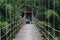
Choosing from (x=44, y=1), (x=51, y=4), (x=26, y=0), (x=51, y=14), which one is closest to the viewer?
(x=51, y=14)

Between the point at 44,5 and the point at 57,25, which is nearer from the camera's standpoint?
the point at 57,25

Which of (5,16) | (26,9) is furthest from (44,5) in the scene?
(26,9)

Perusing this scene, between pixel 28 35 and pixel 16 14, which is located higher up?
pixel 16 14

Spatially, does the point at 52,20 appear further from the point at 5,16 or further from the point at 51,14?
the point at 5,16

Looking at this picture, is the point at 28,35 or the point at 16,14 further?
the point at 16,14

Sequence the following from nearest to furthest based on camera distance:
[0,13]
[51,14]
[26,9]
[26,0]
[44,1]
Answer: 1. [0,13]
2. [51,14]
3. [44,1]
4. [26,0]
5. [26,9]

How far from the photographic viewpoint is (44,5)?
24.7m

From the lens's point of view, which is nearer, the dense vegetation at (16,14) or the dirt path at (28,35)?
the dirt path at (28,35)

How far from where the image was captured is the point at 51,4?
2281 cm

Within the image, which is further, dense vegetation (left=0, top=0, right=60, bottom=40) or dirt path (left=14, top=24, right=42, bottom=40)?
dense vegetation (left=0, top=0, right=60, bottom=40)

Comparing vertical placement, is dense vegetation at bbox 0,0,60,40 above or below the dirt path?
above

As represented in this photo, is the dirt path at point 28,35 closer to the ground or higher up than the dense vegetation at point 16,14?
closer to the ground

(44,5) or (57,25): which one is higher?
(44,5)

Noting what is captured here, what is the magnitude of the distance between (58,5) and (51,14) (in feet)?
4.87
